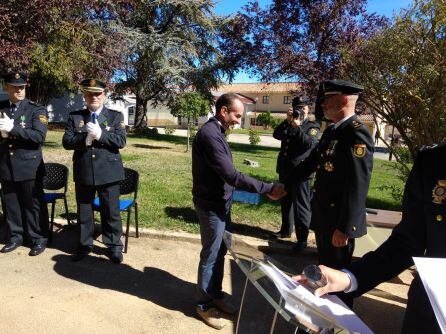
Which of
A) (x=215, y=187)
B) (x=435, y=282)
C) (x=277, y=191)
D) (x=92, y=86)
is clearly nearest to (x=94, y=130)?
(x=92, y=86)

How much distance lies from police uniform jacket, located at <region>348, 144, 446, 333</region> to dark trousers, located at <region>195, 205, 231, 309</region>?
188cm

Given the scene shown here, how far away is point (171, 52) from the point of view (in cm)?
2484

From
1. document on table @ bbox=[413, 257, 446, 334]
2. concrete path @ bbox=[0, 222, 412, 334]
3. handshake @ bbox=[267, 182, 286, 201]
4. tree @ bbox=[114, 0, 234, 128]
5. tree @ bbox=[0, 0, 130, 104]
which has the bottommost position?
concrete path @ bbox=[0, 222, 412, 334]

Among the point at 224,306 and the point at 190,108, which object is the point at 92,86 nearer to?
the point at 224,306

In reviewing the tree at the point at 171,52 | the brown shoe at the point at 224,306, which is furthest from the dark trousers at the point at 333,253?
the tree at the point at 171,52

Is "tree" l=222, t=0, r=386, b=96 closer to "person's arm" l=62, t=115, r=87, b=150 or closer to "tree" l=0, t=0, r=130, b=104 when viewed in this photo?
"tree" l=0, t=0, r=130, b=104

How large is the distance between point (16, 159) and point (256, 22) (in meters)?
15.7

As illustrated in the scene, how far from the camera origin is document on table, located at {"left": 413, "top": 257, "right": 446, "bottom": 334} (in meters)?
1.15

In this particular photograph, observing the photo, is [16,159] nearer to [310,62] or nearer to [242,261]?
[242,261]

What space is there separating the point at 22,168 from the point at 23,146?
0.90ft

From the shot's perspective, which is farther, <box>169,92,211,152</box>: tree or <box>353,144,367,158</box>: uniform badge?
<box>169,92,211,152</box>: tree

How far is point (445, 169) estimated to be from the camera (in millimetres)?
1557

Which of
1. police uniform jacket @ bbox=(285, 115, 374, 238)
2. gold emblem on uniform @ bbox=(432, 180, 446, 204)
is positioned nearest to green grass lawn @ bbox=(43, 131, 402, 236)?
police uniform jacket @ bbox=(285, 115, 374, 238)

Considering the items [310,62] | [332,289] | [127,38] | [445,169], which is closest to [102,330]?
[332,289]
